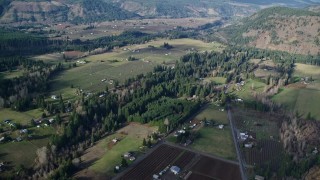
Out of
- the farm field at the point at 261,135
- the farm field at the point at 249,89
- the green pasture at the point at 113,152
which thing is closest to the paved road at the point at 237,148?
the farm field at the point at 261,135

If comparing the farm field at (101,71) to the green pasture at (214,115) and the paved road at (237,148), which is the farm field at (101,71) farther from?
the paved road at (237,148)

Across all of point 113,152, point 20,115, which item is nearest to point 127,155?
point 113,152

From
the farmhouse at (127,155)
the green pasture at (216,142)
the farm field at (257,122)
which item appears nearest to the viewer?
the farmhouse at (127,155)

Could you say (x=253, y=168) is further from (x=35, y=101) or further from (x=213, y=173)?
(x=35, y=101)

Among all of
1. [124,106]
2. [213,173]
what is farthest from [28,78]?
[213,173]

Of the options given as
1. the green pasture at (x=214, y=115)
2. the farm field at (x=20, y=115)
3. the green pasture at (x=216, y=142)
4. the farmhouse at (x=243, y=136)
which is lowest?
the green pasture at (x=216, y=142)

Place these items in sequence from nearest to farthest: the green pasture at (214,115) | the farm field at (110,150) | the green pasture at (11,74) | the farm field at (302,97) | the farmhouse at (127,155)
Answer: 1. the farm field at (110,150)
2. the farmhouse at (127,155)
3. the green pasture at (214,115)
4. the farm field at (302,97)
5. the green pasture at (11,74)

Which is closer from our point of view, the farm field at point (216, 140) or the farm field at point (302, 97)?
the farm field at point (216, 140)
